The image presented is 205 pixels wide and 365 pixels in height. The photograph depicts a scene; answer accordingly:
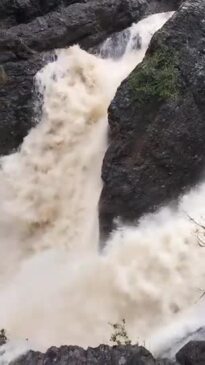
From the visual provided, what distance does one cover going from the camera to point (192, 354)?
894 centimetres

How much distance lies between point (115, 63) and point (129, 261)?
16.3 feet

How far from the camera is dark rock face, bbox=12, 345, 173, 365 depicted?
8844 millimetres

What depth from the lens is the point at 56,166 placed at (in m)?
12.4

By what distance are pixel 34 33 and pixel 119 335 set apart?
7.27 meters

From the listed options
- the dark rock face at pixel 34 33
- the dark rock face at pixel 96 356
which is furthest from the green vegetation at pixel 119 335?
the dark rock face at pixel 34 33

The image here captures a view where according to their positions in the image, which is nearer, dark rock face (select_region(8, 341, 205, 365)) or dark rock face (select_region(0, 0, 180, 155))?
dark rock face (select_region(8, 341, 205, 365))

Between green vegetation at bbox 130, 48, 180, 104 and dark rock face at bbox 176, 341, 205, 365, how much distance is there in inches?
193

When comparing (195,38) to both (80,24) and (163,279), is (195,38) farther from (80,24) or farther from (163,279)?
(163,279)

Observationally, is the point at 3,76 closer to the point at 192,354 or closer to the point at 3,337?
the point at 3,337

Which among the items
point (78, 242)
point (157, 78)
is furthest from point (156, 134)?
point (78, 242)

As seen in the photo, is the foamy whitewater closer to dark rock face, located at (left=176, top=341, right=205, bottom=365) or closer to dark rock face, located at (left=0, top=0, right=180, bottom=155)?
dark rock face, located at (left=0, top=0, right=180, bottom=155)

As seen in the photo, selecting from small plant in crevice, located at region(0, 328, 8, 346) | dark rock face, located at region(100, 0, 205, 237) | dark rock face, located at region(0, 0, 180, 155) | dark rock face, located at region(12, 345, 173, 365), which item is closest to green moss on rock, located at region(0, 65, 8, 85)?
dark rock face, located at region(0, 0, 180, 155)

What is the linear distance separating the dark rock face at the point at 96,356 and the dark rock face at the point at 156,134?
2.78 m

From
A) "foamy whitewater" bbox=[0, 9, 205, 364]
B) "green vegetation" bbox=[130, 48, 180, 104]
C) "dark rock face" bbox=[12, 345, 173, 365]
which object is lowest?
"dark rock face" bbox=[12, 345, 173, 365]
